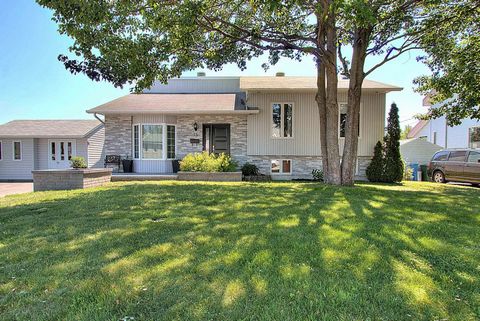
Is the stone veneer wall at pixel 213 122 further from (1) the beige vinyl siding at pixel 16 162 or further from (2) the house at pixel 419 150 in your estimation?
(2) the house at pixel 419 150

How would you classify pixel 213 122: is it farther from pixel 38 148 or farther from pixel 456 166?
pixel 38 148

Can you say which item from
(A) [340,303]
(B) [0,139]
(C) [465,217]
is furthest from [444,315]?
(B) [0,139]

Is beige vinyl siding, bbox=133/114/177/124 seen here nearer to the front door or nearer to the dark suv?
the front door

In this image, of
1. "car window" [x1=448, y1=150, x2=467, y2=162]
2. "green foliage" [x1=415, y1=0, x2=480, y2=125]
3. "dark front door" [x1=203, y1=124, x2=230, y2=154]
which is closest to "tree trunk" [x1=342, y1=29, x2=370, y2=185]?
"green foliage" [x1=415, y1=0, x2=480, y2=125]

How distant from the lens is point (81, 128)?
19.3 m

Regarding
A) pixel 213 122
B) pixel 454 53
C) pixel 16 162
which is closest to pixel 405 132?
pixel 454 53

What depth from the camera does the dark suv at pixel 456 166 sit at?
13.5 metres

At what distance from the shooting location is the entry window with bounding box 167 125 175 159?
13922 mm

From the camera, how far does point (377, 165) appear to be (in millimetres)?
13156

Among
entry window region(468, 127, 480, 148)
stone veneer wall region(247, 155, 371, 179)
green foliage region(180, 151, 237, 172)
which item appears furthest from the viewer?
entry window region(468, 127, 480, 148)

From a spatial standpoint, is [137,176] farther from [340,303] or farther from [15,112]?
[15,112]

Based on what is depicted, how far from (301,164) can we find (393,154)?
3.95 m

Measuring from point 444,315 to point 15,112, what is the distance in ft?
93.8

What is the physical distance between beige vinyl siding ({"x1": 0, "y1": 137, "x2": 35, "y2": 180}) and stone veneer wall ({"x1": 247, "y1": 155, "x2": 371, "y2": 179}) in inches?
540
